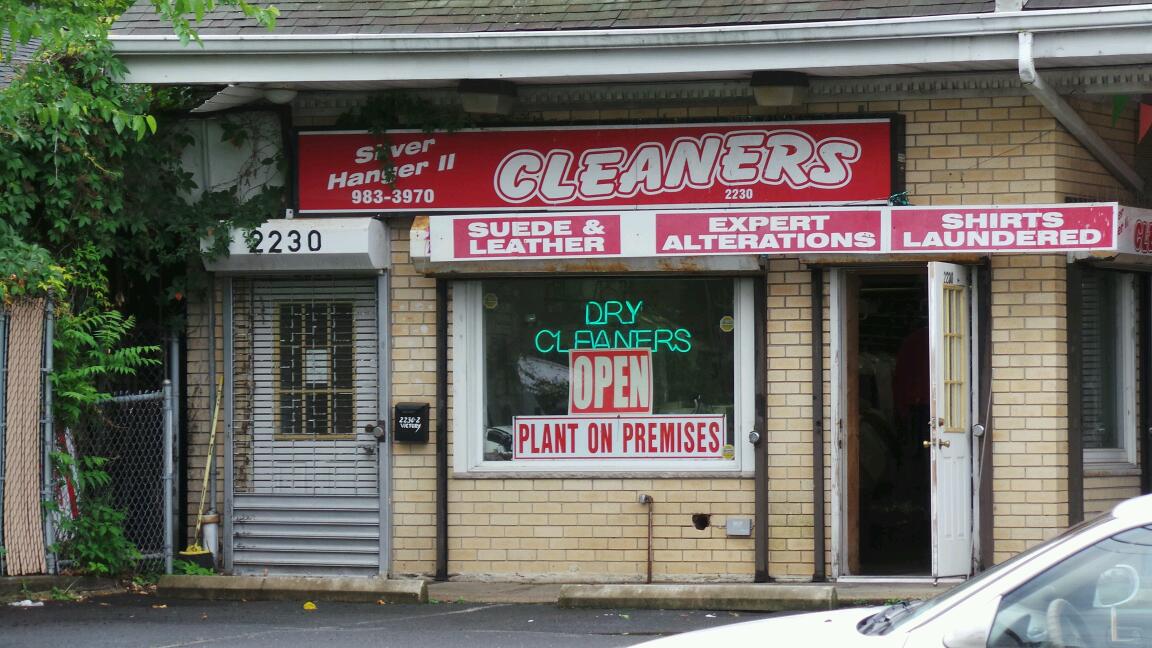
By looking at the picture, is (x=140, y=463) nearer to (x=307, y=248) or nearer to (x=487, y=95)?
(x=307, y=248)

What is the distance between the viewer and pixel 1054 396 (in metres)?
10.4

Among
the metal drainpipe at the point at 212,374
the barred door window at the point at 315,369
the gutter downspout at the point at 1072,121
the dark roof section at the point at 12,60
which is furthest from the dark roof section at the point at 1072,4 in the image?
the dark roof section at the point at 12,60

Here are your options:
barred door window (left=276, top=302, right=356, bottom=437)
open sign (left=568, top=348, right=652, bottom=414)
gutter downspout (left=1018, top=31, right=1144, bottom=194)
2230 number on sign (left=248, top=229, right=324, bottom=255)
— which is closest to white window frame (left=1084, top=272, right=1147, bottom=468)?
gutter downspout (left=1018, top=31, right=1144, bottom=194)

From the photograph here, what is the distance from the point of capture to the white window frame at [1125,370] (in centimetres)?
1133

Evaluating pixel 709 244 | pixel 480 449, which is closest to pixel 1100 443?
pixel 709 244

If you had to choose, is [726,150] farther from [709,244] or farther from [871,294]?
[871,294]

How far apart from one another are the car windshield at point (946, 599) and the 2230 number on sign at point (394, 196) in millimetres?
6867

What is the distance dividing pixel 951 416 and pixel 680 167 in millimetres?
2590

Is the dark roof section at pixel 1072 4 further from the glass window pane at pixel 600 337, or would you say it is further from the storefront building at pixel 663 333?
the glass window pane at pixel 600 337

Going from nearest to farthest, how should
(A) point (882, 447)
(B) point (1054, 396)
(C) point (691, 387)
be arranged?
1. (B) point (1054, 396)
2. (C) point (691, 387)
3. (A) point (882, 447)

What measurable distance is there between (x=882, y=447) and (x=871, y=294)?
1412 millimetres

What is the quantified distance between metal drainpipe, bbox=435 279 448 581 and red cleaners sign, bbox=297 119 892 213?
764 mm

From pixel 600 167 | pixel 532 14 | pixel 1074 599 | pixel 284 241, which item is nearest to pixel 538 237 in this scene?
pixel 600 167

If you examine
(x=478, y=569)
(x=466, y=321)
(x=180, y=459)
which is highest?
(x=466, y=321)
